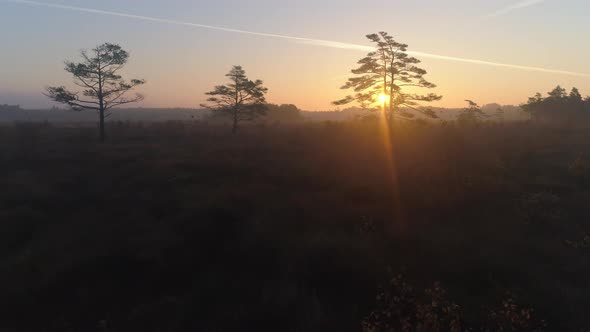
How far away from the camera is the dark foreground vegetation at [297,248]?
6766mm

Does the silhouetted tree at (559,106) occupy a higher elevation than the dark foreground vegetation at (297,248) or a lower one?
higher

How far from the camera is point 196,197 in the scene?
12.5 metres

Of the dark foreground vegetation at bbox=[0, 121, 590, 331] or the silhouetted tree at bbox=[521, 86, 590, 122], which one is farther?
the silhouetted tree at bbox=[521, 86, 590, 122]

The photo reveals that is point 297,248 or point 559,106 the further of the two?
point 559,106

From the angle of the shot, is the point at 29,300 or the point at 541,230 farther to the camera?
the point at 541,230

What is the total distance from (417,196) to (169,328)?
29.7ft

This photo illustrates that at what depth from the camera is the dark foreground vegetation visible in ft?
22.2

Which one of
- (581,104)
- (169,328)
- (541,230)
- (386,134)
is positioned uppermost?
(581,104)

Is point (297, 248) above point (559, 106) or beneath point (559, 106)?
beneath

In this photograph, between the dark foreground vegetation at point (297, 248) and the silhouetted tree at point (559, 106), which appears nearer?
the dark foreground vegetation at point (297, 248)

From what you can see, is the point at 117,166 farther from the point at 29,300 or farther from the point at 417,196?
the point at 417,196

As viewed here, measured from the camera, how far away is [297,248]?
28.8ft

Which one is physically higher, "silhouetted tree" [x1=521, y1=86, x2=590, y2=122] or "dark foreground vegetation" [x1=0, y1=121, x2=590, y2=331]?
"silhouetted tree" [x1=521, y1=86, x2=590, y2=122]

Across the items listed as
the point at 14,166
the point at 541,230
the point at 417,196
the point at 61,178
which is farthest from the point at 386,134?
the point at 14,166
